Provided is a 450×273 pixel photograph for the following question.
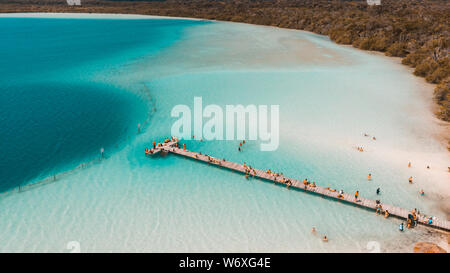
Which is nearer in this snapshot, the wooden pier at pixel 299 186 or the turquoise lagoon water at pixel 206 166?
the turquoise lagoon water at pixel 206 166

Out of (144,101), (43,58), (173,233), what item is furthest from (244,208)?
(43,58)

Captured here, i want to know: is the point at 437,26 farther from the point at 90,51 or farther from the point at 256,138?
the point at 90,51

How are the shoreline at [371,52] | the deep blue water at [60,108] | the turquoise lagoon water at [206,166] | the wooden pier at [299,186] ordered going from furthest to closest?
the shoreline at [371,52] → the deep blue water at [60,108] → the wooden pier at [299,186] → the turquoise lagoon water at [206,166]

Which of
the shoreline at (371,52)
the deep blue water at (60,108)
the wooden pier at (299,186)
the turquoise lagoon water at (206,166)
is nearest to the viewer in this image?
the turquoise lagoon water at (206,166)

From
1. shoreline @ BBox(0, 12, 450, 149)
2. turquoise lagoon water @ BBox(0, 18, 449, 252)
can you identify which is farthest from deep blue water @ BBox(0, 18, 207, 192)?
shoreline @ BBox(0, 12, 450, 149)

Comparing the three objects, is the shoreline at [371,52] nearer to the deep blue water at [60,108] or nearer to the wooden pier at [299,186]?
the wooden pier at [299,186]

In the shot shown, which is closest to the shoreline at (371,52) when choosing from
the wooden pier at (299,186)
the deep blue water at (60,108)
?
the wooden pier at (299,186)

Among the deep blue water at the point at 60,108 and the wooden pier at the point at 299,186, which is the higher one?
the deep blue water at the point at 60,108
